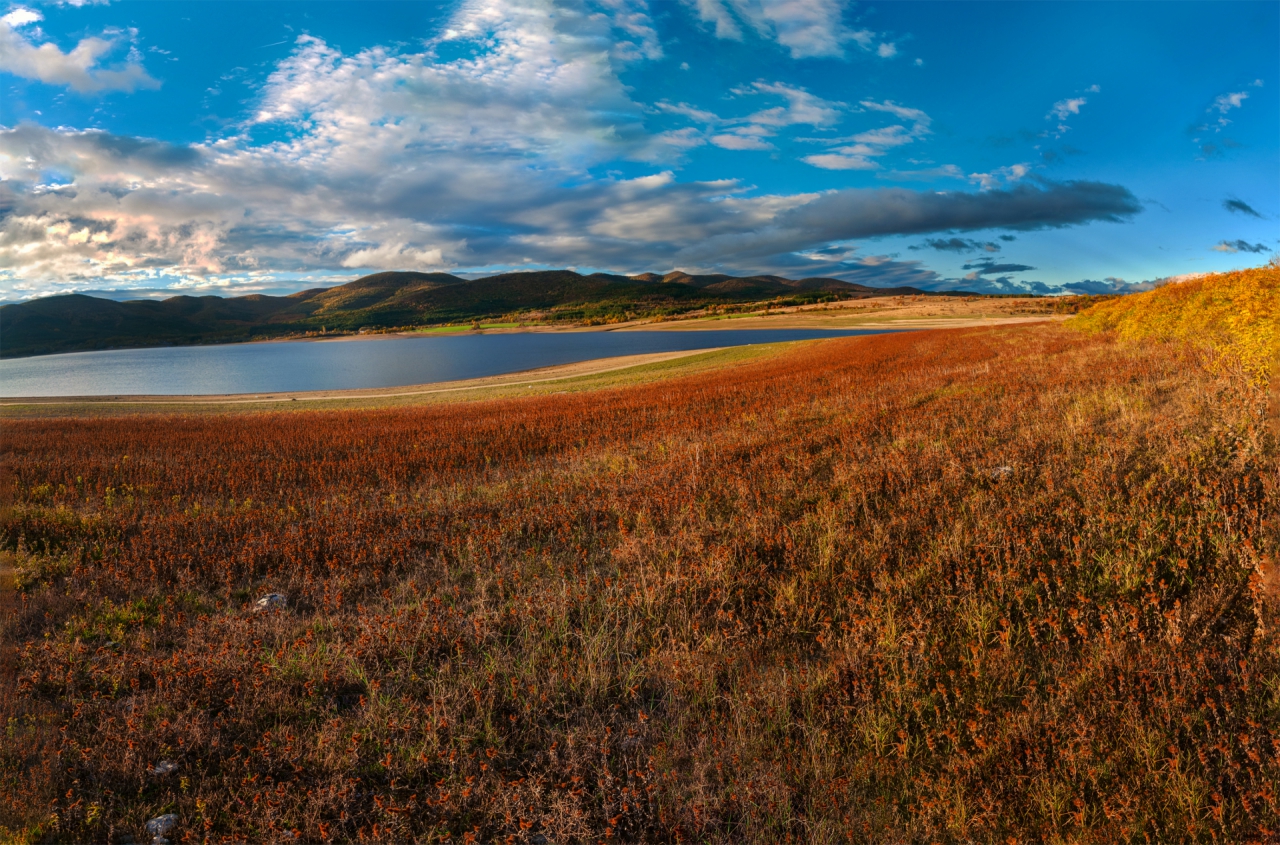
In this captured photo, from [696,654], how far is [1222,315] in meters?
21.0

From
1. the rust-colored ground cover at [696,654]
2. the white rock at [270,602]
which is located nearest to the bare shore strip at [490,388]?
the rust-colored ground cover at [696,654]

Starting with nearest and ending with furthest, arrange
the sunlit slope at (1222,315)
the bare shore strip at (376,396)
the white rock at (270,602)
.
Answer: the white rock at (270,602) → the sunlit slope at (1222,315) → the bare shore strip at (376,396)

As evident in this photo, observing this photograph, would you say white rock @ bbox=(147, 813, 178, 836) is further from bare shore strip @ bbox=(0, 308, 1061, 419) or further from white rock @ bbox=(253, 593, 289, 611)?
bare shore strip @ bbox=(0, 308, 1061, 419)

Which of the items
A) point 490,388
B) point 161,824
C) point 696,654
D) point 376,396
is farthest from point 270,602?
point 376,396

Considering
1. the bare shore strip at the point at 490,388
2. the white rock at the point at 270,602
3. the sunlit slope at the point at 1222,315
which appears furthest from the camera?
the bare shore strip at the point at 490,388

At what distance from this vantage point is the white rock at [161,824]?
9.95 feet

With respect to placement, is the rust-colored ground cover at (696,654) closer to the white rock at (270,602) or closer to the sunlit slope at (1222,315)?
the white rock at (270,602)

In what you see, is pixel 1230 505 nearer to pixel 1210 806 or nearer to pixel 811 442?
pixel 1210 806

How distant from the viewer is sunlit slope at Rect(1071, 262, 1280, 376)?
11.7m

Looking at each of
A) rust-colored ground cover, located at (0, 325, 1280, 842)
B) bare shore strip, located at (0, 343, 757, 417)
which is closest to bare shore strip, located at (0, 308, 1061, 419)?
bare shore strip, located at (0, 343, 757, 417)

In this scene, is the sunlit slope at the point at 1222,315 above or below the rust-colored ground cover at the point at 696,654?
above

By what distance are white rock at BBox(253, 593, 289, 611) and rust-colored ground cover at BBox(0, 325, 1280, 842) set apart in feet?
0.70

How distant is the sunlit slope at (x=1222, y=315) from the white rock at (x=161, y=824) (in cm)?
1650

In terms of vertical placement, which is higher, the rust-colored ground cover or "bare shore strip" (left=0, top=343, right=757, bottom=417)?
"bare shore strip" (left=0, top=343, right=757, bottom=417)
